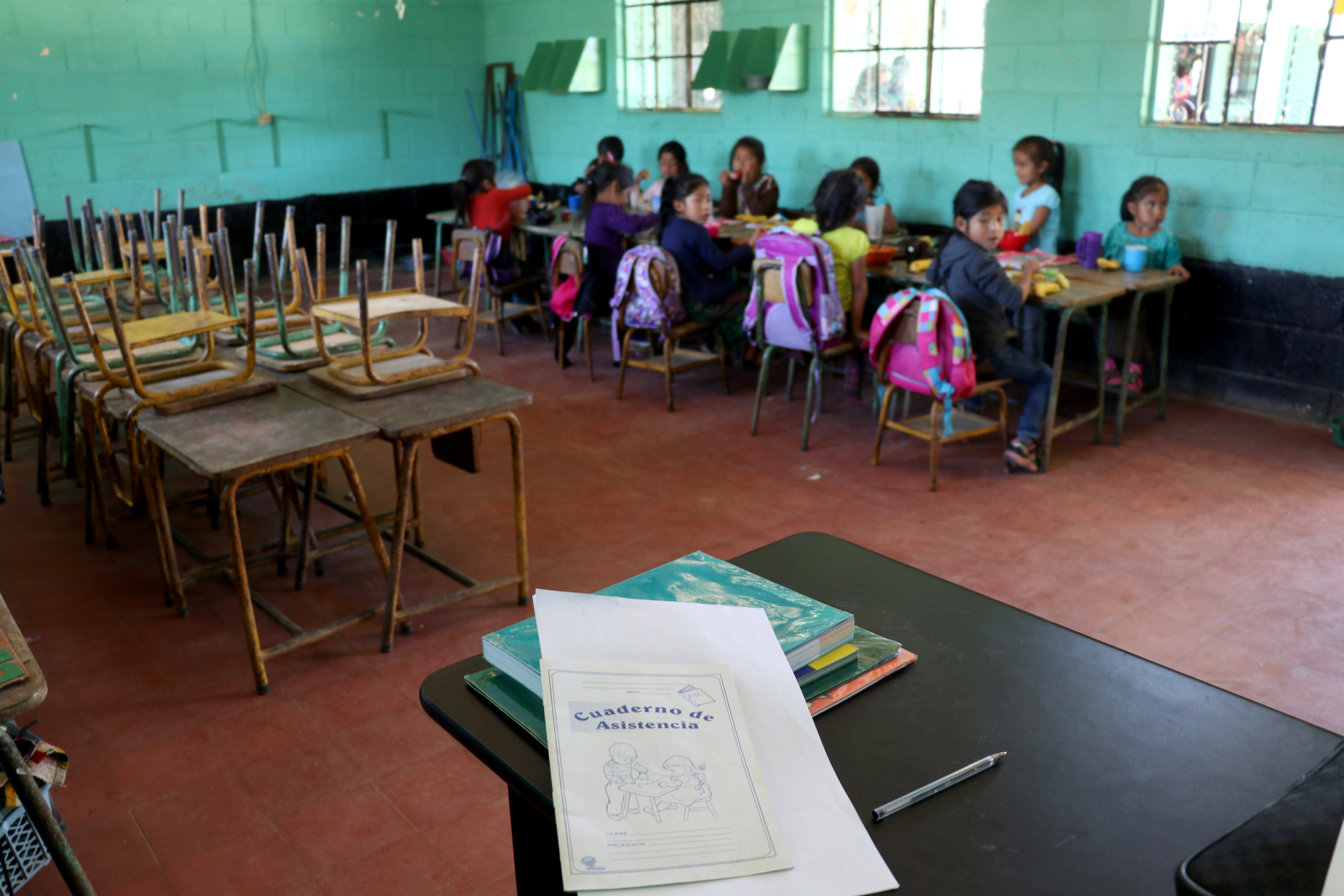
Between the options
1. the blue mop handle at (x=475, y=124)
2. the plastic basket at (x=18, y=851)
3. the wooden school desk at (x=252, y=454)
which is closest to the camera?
the plastic basket at (x=18, y=851)

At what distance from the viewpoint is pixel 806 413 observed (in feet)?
14.1

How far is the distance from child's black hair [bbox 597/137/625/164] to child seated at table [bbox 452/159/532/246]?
44.6 inches

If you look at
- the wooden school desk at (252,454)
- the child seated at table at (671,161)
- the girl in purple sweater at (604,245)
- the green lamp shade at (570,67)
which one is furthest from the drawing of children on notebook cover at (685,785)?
the green lamp shade at (570,67)

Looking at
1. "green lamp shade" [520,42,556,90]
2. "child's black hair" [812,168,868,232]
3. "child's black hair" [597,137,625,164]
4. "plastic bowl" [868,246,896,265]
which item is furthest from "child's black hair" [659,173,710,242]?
"green lamp shade" [520,42,556,90]

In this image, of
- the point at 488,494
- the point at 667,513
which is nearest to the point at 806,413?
the point at 667,513

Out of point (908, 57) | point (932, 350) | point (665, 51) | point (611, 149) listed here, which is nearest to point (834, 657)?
point (932, 350)

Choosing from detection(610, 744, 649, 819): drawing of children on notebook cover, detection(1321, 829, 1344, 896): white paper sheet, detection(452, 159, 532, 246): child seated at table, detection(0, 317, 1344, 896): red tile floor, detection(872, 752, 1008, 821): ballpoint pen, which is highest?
detection(452, 159, 532, 246): child seated at table

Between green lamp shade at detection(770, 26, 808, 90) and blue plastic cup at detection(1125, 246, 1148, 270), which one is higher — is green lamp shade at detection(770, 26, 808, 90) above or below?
above

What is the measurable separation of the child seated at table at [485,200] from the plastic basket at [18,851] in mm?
4543

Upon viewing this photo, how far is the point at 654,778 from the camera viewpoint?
83 centimetres

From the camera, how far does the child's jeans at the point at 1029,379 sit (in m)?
3.95

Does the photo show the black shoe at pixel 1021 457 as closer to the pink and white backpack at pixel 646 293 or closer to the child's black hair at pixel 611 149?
the pink and white backpack at pixel 646 293

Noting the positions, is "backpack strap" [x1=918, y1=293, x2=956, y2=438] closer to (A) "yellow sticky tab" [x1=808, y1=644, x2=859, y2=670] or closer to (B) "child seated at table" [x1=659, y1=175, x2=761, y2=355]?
(B) "child seated at table" [x1=659, y1=175, x2=761, y2=355]

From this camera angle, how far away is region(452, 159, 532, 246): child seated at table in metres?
6.05
